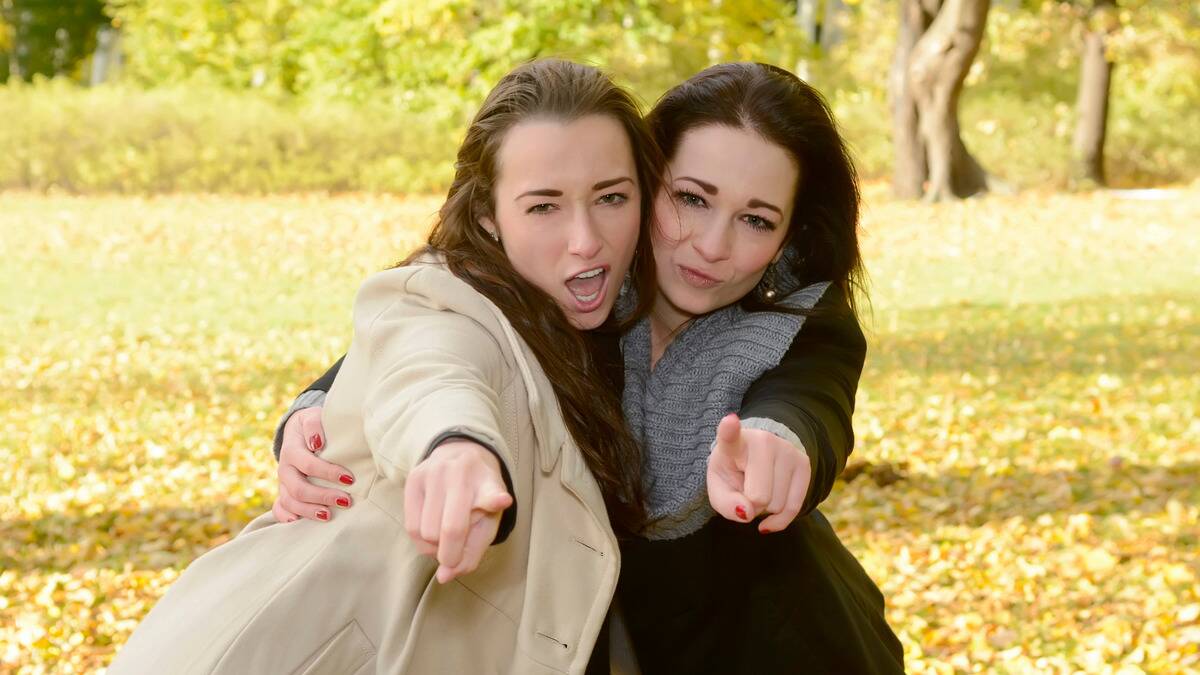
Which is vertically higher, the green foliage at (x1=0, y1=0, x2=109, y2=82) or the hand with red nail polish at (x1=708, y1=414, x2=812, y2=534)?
the hand with red nail polish at (x1=708, y1=414, x2=812, y2=534)

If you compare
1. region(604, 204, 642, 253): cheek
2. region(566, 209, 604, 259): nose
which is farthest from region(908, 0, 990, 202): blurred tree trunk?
region(566, 209, 604, 259): nose

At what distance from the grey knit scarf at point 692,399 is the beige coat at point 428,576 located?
20.4 inches

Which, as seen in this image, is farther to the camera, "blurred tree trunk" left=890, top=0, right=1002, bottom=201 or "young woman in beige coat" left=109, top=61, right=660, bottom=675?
"blurred tree trunk" left=890, top=0, right=1002, bottom=201

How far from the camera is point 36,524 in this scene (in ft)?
22.2

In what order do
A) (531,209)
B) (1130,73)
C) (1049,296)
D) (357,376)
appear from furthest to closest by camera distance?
(1130,73), (1049,296), (531,209), (357,376)

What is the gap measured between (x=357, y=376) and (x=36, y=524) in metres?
5.01

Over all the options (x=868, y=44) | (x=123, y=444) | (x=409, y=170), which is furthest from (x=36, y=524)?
(x=868, y=44)

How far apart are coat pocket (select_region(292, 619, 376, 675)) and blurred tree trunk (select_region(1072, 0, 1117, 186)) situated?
84.1 feet

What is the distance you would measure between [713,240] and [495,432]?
113cm

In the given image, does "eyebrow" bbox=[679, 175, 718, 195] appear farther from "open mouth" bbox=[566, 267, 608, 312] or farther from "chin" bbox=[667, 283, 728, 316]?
"open mouth" bbox=[566, 267, 608, 312]

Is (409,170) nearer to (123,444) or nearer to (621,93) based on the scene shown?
(123,444)

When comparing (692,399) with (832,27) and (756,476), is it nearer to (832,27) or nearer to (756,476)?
(756,476)

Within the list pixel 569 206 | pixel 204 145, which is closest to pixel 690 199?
pixel 569 206

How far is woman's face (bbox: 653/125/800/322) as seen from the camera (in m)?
2.89
